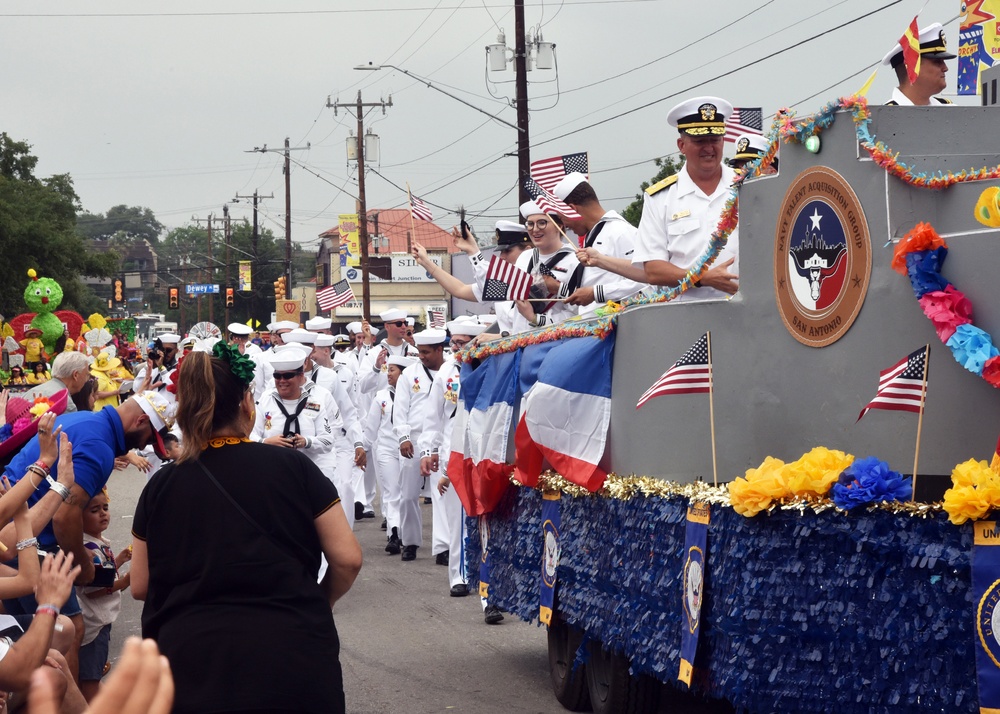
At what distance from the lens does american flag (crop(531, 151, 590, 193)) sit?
9.45 m

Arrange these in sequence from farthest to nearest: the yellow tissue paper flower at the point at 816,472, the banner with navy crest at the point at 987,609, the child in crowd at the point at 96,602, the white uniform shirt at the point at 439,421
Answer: the white uniform shirt at the point at 439,421 → the child in crowd at the point at 96,602 → the yellow tissue paper flower at the point at 816,472 → the banner with navy crest at the point at 987,609

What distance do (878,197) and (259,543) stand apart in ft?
8.38

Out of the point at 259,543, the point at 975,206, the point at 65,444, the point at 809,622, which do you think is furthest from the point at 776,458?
the point at 65,444

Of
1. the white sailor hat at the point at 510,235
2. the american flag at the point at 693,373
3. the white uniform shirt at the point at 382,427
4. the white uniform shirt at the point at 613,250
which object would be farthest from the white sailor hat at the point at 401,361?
the american flag at the point at 693,373

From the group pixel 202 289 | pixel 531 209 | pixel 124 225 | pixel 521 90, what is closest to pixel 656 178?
pixel 521 90

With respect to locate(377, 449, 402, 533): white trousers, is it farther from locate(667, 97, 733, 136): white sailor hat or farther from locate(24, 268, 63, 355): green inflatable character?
locate(24, 268, 63, 355): green inflatable character

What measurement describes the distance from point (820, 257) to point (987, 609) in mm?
1607

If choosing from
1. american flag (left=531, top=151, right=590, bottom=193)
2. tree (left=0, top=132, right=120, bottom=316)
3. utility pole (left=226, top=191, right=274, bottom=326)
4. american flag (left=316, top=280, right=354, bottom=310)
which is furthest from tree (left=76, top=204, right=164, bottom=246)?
american flag (left=531, top=151, right=590, bottom=193)

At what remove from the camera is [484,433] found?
319 inches

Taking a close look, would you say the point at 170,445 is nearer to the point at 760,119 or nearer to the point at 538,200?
the point at 538,200

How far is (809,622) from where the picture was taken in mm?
4379

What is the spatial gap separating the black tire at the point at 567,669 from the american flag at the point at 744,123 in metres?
3.37

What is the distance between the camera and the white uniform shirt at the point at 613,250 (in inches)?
300

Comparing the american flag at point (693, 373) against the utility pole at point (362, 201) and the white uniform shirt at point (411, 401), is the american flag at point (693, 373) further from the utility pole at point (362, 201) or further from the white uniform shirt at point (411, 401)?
the utility pole at point (362, 201)
